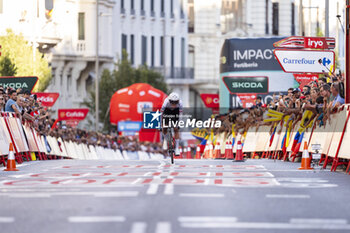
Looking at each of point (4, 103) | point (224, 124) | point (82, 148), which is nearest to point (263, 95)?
point (224, 124)

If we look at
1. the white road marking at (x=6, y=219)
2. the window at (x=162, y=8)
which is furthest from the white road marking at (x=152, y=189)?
the window at (x=162, y=8)

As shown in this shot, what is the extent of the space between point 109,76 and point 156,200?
5625 centimetres

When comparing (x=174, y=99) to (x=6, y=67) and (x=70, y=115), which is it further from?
(x=70, y=115)

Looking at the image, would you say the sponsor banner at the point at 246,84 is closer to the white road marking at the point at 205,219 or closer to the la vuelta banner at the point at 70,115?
the la vuelta banner at the point at 70,115

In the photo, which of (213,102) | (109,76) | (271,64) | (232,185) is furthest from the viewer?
(109,76)

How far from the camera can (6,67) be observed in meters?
48.5

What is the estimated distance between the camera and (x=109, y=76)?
69188 millimetres

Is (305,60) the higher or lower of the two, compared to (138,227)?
higher

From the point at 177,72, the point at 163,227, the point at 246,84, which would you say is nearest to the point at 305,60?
the point at 246,84

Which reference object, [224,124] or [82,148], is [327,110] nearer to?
[224,124]

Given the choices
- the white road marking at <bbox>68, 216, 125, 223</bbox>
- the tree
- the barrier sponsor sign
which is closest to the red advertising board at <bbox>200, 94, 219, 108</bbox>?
the tree

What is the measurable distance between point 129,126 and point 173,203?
166 ft

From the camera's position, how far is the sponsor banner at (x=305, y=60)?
1241 inches

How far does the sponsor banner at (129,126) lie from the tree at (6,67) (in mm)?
14776
